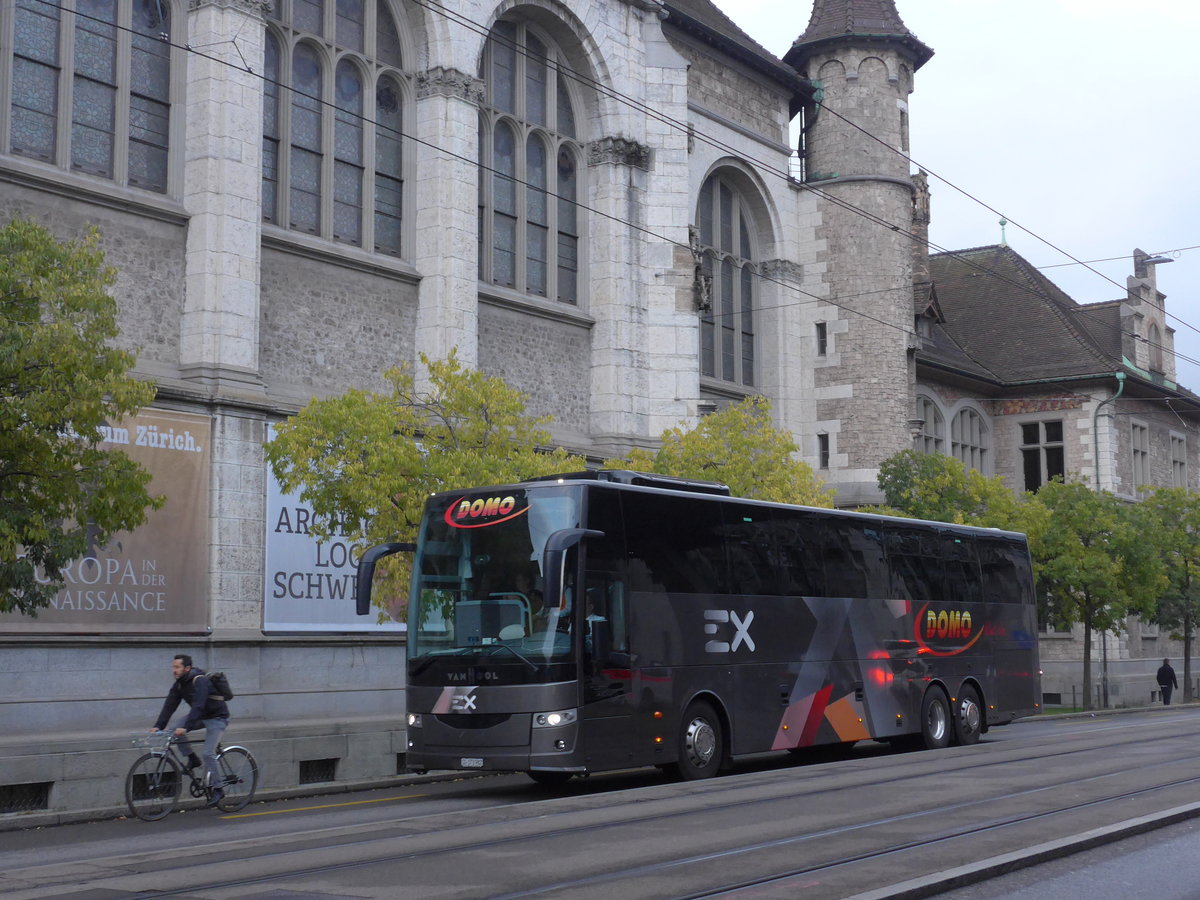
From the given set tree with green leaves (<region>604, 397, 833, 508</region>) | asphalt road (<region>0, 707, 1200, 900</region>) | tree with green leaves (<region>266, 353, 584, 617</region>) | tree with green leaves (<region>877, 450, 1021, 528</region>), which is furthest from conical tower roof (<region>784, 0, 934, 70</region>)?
asphalt road (<region>0, 707, 1200, 900</region>)

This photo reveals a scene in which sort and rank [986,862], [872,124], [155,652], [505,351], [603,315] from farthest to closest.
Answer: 1. [872,124]
2. [603,315]
3. [505,351]
4. [155,652]
5. [986,862]

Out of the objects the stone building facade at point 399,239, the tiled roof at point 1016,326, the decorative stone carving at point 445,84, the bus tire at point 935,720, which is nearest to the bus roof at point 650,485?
the bus tire at point 935,720

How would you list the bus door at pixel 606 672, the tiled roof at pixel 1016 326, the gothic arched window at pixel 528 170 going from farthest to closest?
1. the tiled roof at pixel 1016 326
2. the gothic arched window at pixel 528 170
3. the bus door at pixel 606 672

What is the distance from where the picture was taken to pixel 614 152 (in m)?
32.5

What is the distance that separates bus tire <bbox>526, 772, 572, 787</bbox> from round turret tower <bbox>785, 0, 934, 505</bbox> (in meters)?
21.6

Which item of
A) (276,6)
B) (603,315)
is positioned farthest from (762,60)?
(276,6)

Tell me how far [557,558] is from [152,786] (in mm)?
4593

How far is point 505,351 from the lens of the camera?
30109mm

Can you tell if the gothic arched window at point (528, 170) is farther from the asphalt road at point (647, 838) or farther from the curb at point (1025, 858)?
the curb at point (1025, 858)

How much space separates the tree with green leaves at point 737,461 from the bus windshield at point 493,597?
10351 mm

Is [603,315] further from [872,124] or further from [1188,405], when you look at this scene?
[1188,405]

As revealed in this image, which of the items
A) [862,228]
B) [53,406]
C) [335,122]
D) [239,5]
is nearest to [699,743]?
[53,406]

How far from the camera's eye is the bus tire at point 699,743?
17.2 metres

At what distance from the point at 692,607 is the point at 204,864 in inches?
312
